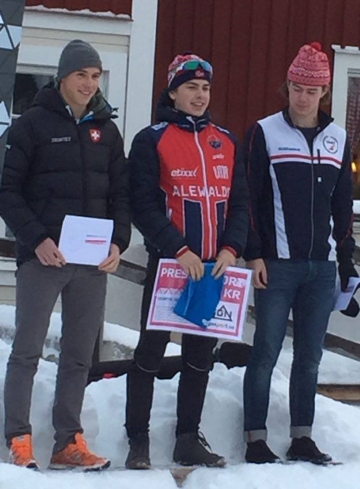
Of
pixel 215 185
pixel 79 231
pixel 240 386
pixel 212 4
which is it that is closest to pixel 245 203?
pixel 215 185

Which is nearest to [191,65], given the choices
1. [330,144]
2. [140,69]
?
[330,144]

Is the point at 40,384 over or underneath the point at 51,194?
underneath

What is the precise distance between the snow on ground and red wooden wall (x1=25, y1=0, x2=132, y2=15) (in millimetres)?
3576

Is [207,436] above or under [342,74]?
under

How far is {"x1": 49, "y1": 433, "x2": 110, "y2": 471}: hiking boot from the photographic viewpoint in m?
3.93

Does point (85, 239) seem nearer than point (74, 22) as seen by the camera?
Yes

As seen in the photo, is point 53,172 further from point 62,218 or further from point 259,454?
point 259,454

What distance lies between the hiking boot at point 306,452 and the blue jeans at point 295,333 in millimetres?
41

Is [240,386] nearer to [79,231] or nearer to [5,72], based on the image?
[79,231]

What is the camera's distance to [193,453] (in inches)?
165

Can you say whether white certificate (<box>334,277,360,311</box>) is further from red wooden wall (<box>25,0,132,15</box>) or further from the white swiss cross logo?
red wooden wall (<box>25,0,132,15</box>)

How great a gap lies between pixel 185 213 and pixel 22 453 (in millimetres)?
1250

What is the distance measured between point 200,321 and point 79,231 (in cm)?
67

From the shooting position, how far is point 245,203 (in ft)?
13.9
